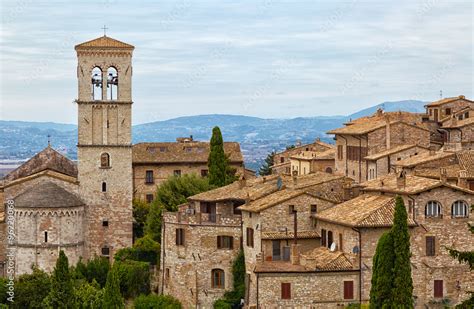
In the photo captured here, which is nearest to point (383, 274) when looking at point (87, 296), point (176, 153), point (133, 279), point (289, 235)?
point (289, 235)

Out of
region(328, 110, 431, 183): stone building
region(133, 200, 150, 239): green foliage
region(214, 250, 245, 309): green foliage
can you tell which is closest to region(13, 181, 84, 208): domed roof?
region(133, 200, 150, 239): green foliage

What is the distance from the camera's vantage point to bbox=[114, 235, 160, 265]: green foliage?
72.2m

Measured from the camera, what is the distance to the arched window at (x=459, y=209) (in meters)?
57.6

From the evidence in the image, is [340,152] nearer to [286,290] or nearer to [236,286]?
[236,286]

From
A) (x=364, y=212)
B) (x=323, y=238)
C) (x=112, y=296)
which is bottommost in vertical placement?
(x=112, y=296)

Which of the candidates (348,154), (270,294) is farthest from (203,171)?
(270,294)

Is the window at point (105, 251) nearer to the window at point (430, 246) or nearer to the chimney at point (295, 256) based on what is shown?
the chimney at point (295, 256)

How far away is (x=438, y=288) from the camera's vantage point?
57781 millimetres

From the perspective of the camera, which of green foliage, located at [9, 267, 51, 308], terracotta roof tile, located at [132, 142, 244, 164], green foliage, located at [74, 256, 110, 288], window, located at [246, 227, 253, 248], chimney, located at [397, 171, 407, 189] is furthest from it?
terracotta roof tile, located at [132, 142, 244, 164]

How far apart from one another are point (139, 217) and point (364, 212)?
26727mm

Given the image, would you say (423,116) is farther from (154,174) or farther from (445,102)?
(154,174)

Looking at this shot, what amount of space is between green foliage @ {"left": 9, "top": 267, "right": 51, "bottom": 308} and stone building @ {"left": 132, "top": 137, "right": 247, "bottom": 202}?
21.7 metres

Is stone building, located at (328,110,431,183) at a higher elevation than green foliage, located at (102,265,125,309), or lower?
higher

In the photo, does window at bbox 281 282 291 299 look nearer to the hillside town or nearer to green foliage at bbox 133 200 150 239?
the hillside town
